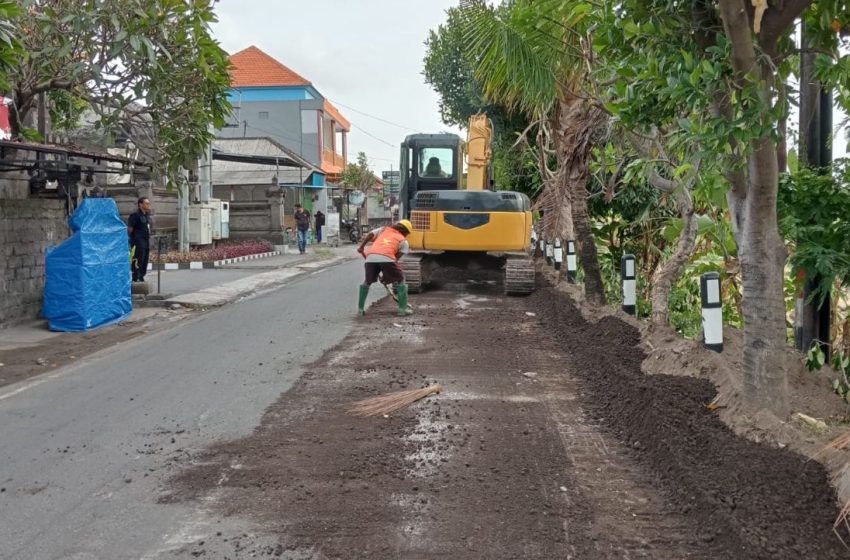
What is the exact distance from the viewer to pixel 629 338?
881 cm

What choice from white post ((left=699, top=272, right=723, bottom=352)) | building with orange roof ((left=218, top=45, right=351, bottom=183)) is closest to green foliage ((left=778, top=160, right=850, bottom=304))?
white post ((left=699, top=272, right=723, bottom=352))

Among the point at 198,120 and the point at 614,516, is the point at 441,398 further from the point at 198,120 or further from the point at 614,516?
the point at 198,120

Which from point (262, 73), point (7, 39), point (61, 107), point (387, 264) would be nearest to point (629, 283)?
point (387, 264)

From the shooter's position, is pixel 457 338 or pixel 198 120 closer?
pixel 457 338

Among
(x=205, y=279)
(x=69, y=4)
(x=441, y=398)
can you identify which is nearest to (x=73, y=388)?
(x=441, y=398)

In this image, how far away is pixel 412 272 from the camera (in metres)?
15.7

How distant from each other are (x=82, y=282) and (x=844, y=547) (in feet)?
35.7

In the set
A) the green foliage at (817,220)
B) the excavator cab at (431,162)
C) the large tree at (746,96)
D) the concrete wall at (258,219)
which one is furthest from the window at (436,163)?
the large tree at (746,96)

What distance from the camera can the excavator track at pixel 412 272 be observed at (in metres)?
15.7

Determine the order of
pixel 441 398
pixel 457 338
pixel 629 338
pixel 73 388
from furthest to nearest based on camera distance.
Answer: pixel 457 338
pixel 629 338
pixel 73 388
pixel 441 398

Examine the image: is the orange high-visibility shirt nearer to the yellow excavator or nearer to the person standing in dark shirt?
the yellow excavator

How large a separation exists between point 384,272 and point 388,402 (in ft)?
20.3

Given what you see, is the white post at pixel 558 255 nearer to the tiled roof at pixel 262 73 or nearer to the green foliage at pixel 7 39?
the green foliage at pixel 7 39

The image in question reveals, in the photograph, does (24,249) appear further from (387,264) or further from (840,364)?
(840,364)
